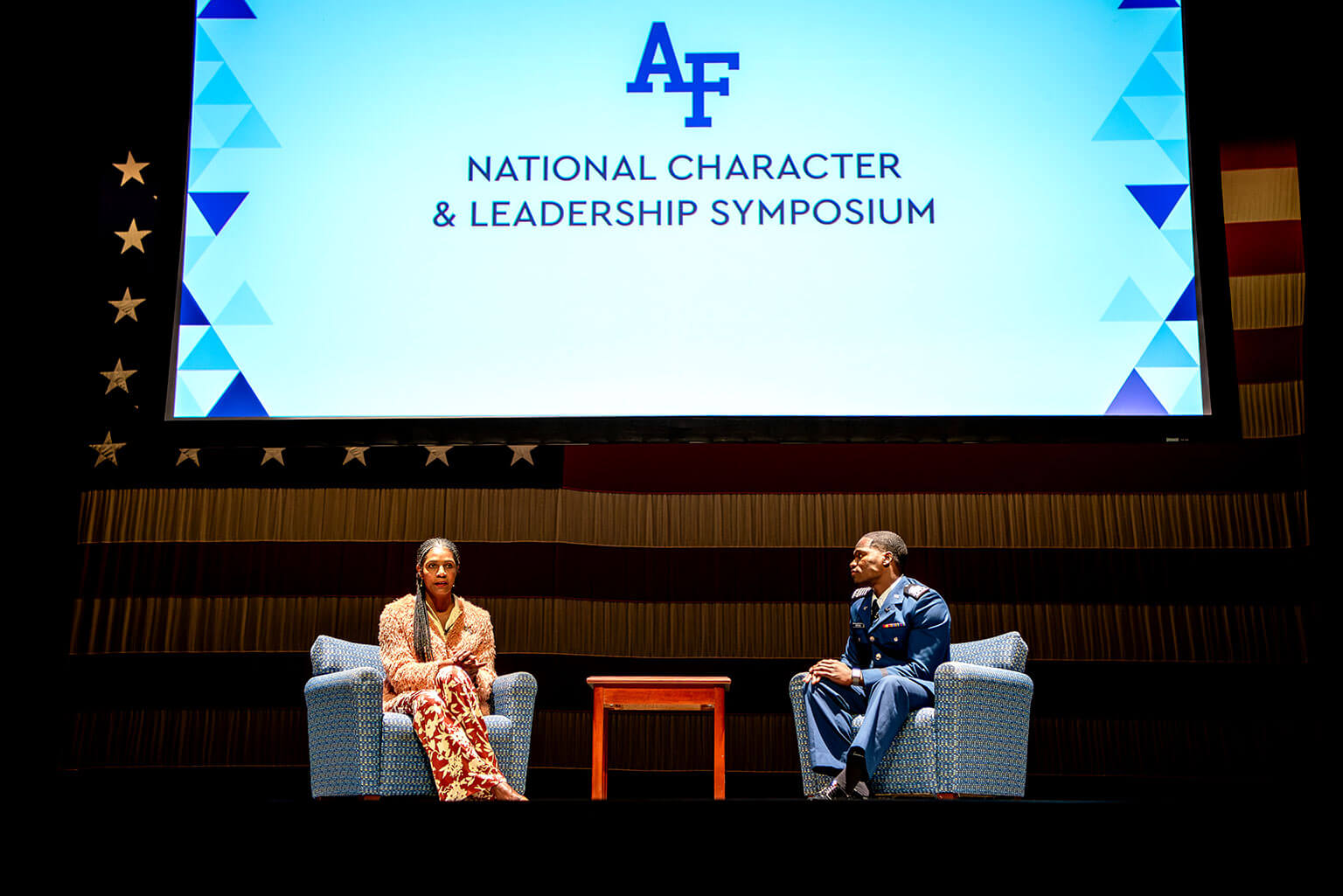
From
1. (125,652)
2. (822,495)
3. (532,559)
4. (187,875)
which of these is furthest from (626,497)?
(187,875)

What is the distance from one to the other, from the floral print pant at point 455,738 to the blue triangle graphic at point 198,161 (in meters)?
1.72

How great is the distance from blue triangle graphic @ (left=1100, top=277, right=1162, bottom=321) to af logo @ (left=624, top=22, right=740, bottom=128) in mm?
1338

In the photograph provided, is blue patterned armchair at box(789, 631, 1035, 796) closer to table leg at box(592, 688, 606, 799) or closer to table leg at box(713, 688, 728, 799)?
table leg at box(713, 688, 728, 799)

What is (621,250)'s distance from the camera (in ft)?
11.9

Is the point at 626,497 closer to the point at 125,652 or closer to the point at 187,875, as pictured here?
the point at 125,652

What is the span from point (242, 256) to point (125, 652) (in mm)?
1559

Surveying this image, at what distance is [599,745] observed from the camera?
3.63 m

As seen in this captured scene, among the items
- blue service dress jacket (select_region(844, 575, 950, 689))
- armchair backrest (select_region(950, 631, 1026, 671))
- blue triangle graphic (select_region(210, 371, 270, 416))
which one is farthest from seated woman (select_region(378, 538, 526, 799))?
armchair backrest (select_region(950, 631, 1026, 671))

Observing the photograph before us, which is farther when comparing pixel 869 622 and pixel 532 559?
pixel 532 559

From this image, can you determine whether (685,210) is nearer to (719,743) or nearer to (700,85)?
(700,85)

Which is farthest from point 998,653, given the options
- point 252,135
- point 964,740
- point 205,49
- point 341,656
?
point 205,49

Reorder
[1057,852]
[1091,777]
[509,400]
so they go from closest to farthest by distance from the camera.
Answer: [1057,852], [509,400], [1091,777]

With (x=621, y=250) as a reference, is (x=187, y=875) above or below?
below

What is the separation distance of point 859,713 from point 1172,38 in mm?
2252
